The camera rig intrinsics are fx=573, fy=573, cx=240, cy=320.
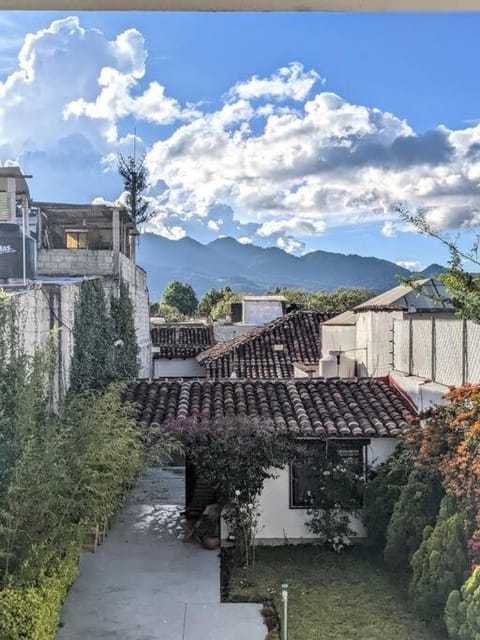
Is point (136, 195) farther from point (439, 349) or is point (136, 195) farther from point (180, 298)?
point (180, 298)

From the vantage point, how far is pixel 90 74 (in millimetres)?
2381

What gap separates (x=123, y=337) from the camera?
1447cm

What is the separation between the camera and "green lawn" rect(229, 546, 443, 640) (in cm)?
685

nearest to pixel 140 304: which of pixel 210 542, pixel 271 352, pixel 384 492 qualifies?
pixel 271 352

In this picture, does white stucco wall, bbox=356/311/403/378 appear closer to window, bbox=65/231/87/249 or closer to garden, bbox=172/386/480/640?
garden, bbox=172/386/480/640

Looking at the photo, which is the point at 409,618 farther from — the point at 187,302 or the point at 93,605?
the point at 187,302

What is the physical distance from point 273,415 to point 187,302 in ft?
135

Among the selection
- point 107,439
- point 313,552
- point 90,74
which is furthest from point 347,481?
point 90,74

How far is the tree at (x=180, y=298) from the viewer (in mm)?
50312

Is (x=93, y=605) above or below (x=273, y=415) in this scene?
below

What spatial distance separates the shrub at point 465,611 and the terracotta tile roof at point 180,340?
17.3 m

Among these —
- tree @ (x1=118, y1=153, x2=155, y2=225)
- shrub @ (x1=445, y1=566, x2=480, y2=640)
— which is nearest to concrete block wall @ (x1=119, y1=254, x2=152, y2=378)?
tree @ (x1=118, y1=153, x2=155, y2=225)

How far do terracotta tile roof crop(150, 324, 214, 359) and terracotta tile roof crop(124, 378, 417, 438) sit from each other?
35.1ft

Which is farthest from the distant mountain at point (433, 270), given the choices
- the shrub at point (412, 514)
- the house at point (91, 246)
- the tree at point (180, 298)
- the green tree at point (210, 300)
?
the tree at point (180, 298)
